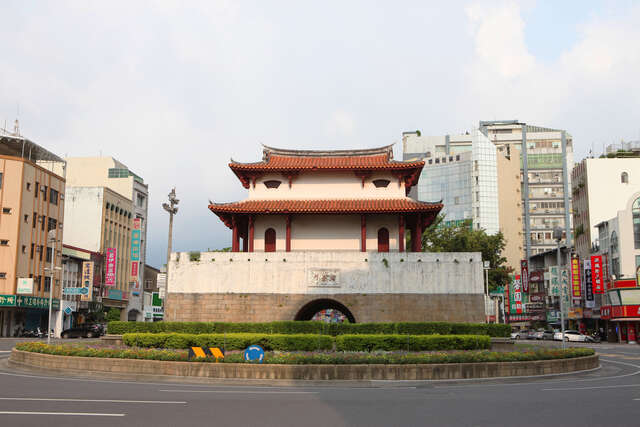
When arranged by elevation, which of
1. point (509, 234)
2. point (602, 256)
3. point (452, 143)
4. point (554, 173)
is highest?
point (452, 143)

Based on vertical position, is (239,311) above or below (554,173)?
below

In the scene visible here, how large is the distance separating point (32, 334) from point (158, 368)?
42.6m

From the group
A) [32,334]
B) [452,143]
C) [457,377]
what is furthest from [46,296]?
[452,143]

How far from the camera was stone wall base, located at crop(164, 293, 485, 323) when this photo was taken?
38844 millimetres

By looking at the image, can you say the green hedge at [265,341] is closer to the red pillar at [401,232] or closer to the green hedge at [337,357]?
the green hedge at [337,357]

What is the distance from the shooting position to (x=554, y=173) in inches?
4877

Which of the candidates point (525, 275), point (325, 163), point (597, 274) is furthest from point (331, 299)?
point (525, 275)

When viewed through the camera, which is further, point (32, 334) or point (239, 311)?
point (32, 334)

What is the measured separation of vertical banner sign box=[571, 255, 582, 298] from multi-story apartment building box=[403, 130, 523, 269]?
44.5 metres

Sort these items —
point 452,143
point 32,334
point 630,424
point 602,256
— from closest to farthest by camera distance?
point 630,424 → point 32,334 → point 602,256 → point 452,143

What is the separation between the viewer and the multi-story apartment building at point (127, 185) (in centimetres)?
8400

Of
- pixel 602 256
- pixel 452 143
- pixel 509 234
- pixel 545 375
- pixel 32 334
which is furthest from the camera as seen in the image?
pixel 452 143

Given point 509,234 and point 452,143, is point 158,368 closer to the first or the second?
point 509,234

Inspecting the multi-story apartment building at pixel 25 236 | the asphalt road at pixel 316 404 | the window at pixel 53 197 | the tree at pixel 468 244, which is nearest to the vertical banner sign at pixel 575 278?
the tree at pixel 468 244
